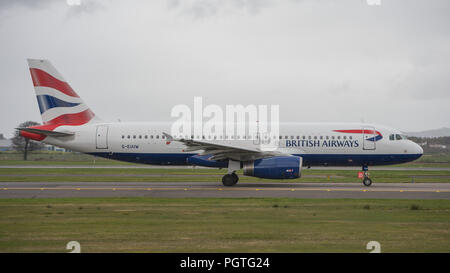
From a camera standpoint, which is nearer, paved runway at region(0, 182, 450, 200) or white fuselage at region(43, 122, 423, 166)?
paved runway at region(0, 182, 450, 200)

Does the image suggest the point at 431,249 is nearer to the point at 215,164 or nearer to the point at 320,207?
the point at 320,207

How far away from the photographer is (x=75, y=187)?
2619 centimetres

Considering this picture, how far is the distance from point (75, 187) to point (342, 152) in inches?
607

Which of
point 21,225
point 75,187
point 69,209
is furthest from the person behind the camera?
point 75,187

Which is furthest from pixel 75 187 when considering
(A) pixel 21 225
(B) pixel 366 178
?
(B) pixel 366 178

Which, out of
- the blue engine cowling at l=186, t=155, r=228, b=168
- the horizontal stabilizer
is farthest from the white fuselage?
the blue engine cowling at l=186, t=155, r=228, b=168

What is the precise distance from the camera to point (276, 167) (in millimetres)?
25891

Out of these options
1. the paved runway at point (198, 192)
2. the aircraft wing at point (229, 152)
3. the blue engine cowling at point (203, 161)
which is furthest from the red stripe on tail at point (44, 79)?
the blue engine cowling at point (203, 161)

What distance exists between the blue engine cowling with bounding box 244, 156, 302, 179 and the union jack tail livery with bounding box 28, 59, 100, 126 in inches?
471

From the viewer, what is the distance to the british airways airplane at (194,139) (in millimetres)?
28438

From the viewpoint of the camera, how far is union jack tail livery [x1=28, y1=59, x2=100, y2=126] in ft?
100.0

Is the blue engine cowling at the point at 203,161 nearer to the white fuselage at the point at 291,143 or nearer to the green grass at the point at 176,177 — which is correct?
the white fuselage at the point at 291,143

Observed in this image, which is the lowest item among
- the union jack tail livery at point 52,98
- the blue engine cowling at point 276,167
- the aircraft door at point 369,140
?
the blue engine cowling at point 276,167

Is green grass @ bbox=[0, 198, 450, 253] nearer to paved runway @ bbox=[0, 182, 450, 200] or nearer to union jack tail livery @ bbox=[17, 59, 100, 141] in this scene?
paved runway @ bbox=[0, 182, 450, 200]
